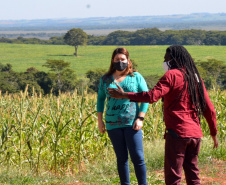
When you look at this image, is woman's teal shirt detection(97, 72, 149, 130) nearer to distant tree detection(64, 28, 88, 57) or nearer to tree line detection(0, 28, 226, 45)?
distant tree detection(64, 28, 88, 57)

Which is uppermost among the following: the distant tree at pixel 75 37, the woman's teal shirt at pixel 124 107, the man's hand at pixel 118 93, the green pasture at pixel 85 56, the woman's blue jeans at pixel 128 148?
the man's hand at pixel 118 93

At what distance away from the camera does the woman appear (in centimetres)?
396

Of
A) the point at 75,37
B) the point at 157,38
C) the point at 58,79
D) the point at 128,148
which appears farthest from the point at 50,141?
the point at 157,38

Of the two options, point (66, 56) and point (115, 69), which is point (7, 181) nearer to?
point (115, 69)

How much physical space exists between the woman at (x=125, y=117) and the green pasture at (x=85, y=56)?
79.4 metres

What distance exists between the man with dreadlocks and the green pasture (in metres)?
80.1

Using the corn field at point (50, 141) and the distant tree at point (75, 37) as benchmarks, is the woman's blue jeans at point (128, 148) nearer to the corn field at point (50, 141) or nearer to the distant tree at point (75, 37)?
the corn field at point (50, 141)

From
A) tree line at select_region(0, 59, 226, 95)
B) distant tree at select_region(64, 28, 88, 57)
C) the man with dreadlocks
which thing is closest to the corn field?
the man with dreadlocks

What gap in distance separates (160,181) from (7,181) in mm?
1724

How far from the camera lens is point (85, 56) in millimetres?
115938

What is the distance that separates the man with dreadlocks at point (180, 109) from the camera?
3.25 metres

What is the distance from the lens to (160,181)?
490 centimetres

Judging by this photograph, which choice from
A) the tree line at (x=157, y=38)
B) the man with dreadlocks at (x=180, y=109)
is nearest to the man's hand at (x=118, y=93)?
the man with dreadlocks at (x=180, y=109)

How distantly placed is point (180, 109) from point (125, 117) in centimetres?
78
